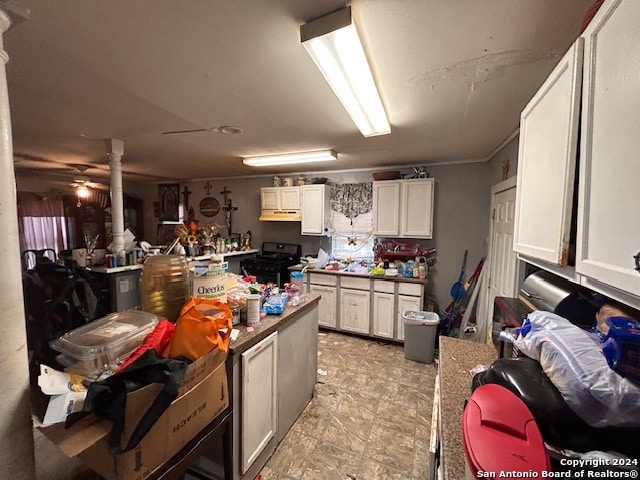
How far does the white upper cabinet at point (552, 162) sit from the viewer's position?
31.8 inches

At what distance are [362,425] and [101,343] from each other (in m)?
1.94

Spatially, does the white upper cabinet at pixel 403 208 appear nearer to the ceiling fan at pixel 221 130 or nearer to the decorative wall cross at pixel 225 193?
the ceiling fan at pixel 221 130

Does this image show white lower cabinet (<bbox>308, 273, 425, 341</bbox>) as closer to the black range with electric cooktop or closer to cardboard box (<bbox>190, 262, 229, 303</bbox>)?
the black range with electric cooktop

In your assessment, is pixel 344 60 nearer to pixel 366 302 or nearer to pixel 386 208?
pixel 386 208

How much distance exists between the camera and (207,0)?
956 millimetres

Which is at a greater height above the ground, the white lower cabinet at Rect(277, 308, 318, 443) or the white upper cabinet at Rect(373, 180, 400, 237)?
the white upper cabinet at Rect(373, 180, 400, 237)

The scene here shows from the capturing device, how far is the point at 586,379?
2.10 ft

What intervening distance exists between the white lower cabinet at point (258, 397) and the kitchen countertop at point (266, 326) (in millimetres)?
47

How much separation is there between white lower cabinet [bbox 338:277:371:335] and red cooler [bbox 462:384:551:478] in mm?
2862

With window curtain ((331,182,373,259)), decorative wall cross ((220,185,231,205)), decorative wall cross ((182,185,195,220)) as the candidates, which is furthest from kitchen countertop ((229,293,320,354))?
decorative wall cross ((182,185,195,220))

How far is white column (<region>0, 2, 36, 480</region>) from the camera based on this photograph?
0.76 metres

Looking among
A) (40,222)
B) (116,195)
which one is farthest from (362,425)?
(40,222)

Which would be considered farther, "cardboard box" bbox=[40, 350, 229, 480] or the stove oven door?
the stove oven door

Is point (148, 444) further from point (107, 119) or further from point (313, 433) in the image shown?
point (107, 119)
